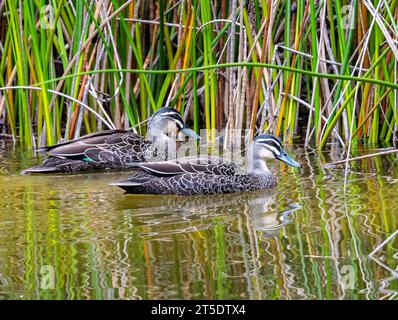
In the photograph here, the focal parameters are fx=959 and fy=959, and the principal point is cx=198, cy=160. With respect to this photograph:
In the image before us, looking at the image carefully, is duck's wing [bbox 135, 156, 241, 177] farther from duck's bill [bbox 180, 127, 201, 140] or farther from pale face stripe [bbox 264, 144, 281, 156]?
duck's bill [bbox 180, 127, 201, 140]

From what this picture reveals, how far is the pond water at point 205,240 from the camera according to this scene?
452 centimetres

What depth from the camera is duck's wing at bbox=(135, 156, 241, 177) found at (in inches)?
287

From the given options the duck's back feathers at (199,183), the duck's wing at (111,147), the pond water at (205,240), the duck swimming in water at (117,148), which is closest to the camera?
the pond water at (205,240)

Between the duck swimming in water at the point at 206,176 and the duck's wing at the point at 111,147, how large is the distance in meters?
0.98

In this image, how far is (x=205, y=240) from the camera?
17.9 feet

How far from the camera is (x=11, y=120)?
8891mm

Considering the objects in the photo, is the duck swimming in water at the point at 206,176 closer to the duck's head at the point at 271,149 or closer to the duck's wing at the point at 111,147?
the duck's head at the point at 271,149

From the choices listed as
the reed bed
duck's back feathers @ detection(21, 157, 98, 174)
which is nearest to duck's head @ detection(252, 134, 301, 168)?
the reed bed

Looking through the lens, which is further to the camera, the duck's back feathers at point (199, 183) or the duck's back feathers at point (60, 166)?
the duck's back feathers at point (60, 166)

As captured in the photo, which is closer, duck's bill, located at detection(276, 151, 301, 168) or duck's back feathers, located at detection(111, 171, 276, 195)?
duck's back feathers, located at detection(111, 171, 276, 195)

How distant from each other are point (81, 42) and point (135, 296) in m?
4.07

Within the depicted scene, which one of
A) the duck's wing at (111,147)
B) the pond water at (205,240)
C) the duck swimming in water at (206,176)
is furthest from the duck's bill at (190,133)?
the pond water at (205,240)

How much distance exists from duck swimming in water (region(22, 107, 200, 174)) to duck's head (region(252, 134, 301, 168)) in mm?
985

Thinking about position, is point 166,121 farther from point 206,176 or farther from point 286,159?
point 286,159
